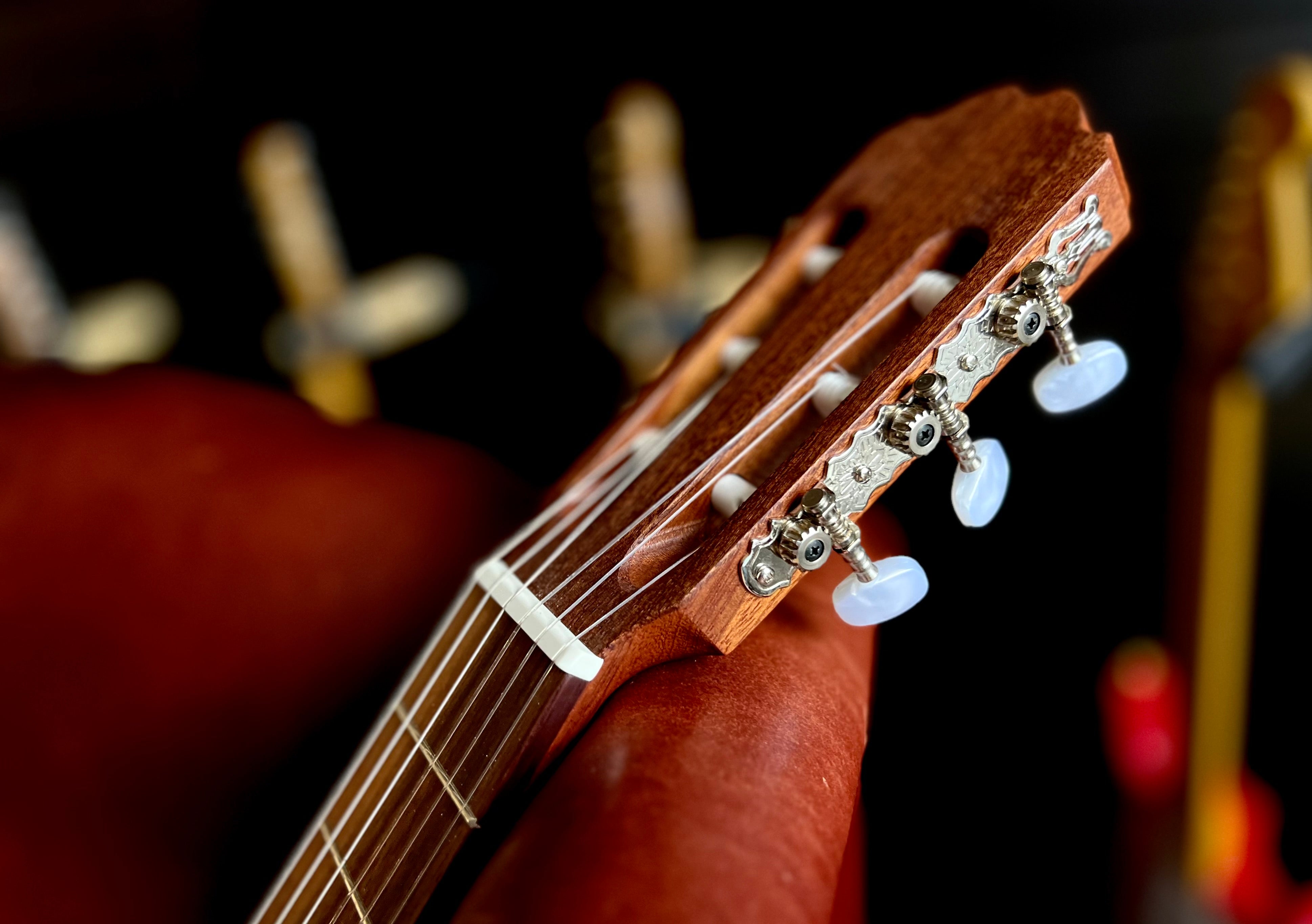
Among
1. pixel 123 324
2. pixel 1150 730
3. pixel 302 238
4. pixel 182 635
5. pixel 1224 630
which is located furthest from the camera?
pixel 123 324

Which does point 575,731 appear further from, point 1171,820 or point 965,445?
point 1171,820

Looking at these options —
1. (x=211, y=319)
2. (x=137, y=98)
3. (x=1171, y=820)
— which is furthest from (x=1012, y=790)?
(x=137, y=98)

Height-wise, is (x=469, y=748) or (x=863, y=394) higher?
(x=863, y=394)

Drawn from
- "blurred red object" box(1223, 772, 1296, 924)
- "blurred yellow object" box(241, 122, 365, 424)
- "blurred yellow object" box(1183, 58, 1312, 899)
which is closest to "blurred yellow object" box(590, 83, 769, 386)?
"blurred yellow object" box(241, 122, 365, 424)

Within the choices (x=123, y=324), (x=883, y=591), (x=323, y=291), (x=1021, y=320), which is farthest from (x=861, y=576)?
(x=123, y=324)

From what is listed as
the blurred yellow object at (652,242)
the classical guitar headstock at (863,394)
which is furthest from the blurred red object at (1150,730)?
the classical guitar headstock at (863,394)

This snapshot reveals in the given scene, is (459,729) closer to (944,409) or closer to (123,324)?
(944,409)
